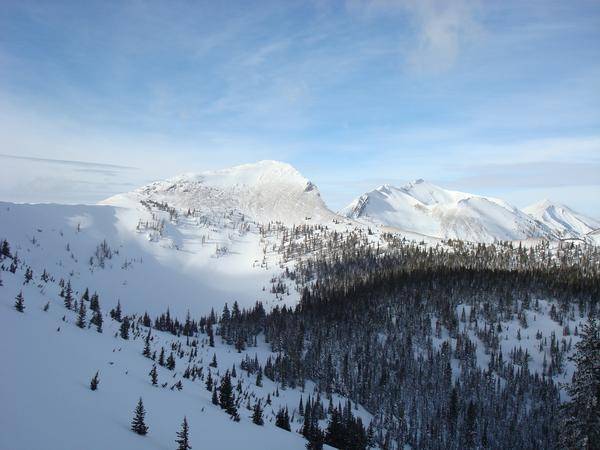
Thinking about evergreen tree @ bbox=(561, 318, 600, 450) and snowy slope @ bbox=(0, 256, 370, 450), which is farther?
evergreen tree @ bbox=(561, 318, 600, 450)

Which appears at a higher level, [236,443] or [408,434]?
[236,443]

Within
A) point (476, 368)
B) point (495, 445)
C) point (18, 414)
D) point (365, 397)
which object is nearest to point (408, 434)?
point (365, 397)

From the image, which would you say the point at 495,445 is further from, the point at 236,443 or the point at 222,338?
the point at 236,443

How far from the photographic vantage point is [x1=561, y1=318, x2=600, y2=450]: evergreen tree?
101 ft

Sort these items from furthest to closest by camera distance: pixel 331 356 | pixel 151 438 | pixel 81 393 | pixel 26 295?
pixel 331 356, pixel 26 295, pixel 81 393, pixel 151 438

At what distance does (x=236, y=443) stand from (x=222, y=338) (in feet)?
522

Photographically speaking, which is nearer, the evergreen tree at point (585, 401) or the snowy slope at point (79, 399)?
the snowy slope at point (79, 399)

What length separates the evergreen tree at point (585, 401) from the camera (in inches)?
1211

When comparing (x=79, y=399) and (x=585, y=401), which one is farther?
(x=585, y=401)

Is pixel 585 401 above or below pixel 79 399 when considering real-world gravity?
above

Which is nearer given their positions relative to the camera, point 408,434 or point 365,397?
point 408,434

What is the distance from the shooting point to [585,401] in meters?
31.4

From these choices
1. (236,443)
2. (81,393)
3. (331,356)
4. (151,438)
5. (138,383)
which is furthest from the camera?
(331,356)

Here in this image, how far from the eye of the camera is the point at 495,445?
513 feet
